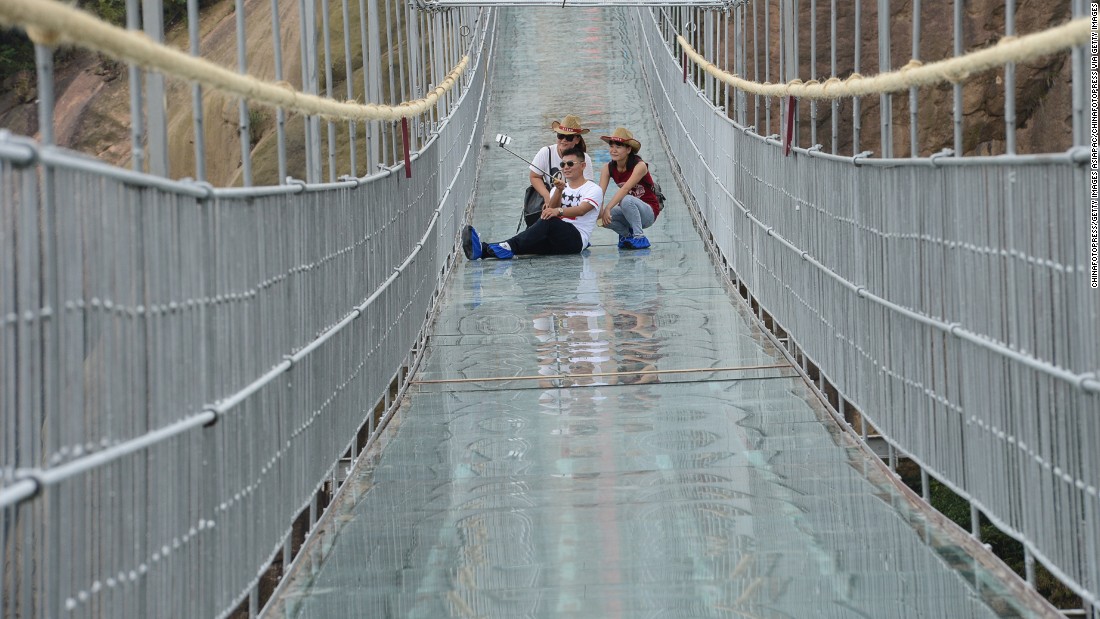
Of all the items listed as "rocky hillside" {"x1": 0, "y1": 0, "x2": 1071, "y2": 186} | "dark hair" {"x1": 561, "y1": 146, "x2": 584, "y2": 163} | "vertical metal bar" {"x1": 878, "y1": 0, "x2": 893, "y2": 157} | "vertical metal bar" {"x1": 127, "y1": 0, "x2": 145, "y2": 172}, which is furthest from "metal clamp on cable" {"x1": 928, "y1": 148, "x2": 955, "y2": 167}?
"dark hair" {"x1": 561, "y1": 146, "x2": 584, "y2": 163}

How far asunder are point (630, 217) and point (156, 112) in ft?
35.9

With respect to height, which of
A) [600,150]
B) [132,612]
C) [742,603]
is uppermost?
[600,150]

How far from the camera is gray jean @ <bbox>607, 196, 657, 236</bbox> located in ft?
49.1

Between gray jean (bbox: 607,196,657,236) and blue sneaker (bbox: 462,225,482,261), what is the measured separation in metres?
1.38

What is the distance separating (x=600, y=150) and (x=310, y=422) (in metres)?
17.6

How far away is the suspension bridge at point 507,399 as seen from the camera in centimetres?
301

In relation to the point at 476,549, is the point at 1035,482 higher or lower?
higher

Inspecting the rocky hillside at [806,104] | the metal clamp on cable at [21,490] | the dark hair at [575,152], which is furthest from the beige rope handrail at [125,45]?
the dark hair at [575,152]

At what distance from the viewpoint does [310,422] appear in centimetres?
550

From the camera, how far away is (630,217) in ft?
49.1

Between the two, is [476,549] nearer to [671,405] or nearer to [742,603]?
[742,603]

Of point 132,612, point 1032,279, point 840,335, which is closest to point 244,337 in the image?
point 132,612

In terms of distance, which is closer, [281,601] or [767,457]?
[281,601]

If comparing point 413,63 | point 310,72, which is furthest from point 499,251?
point 310,72
